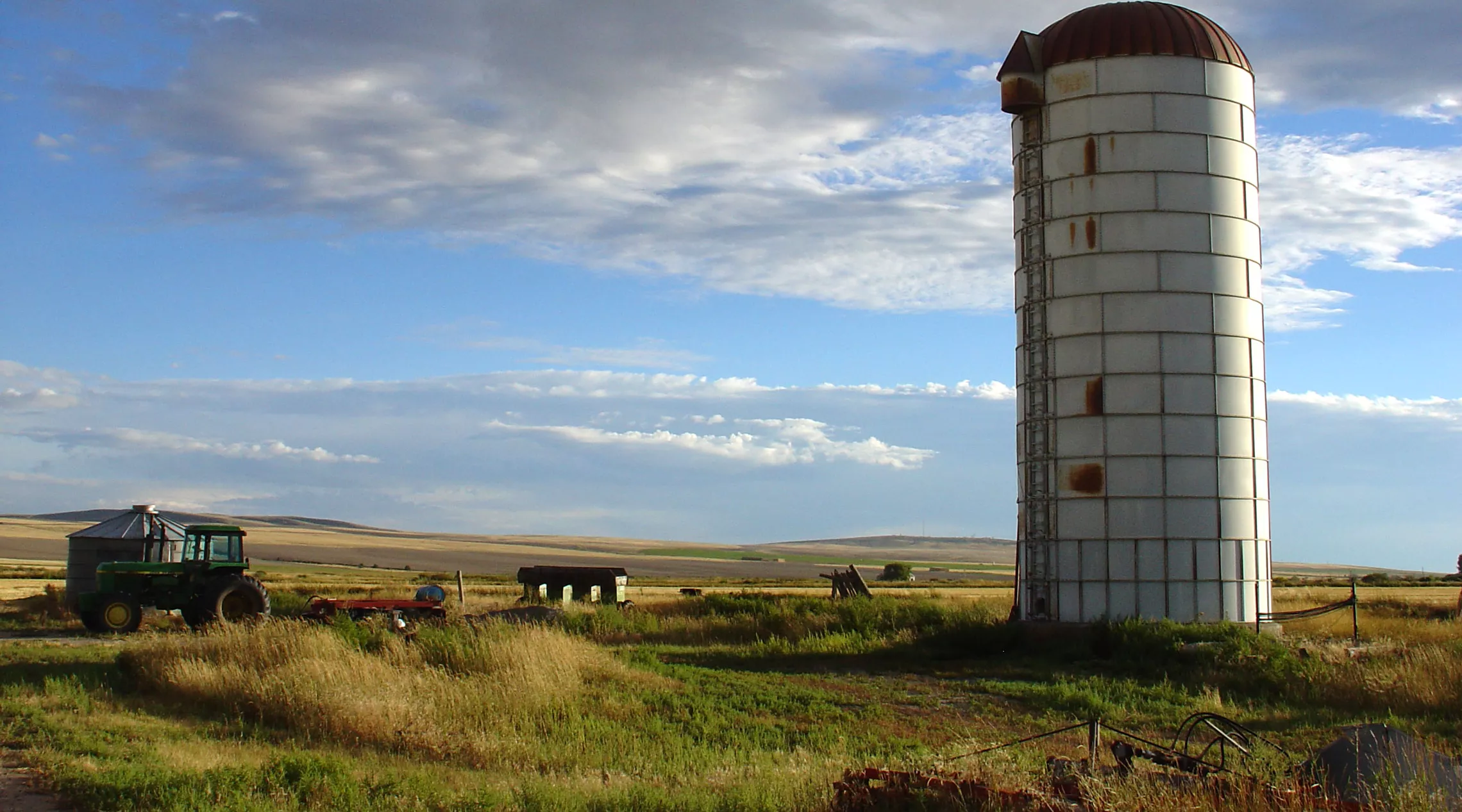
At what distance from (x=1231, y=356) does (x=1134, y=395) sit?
226 centimetres

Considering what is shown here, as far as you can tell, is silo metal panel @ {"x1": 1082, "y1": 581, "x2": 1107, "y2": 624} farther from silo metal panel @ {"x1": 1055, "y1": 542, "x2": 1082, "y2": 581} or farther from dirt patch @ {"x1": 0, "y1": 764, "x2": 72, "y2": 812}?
dirt patch @ {"x1": 0, "y1": 764, "x2": 72, "y2": 812}

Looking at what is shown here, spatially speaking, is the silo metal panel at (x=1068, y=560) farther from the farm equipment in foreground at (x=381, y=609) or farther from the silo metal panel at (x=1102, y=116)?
the farm equipment in foreground at (x=381, y=609)

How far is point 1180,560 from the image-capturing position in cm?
2545

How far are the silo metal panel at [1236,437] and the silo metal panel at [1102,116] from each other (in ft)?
20.3

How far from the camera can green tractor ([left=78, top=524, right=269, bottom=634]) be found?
29641 millimetres

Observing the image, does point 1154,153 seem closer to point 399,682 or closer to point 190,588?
point 399,682

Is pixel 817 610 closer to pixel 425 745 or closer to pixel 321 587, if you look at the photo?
pixel 425 745

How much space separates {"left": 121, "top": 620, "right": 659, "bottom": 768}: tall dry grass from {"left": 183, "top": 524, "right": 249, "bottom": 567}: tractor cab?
1217 cm

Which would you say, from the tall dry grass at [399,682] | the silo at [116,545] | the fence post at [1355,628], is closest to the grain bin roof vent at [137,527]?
the silo at [116,545]

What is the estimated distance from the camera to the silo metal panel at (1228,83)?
1049 inches

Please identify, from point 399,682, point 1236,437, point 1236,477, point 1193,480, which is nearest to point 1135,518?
point 1193,480

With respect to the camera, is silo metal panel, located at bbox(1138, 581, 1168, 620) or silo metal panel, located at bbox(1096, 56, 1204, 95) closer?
silo metal panel, located at bbox(1138, 581, 1168, 620)

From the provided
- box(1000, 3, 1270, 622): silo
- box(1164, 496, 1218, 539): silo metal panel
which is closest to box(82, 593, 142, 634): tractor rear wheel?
box(1000, 3, 1270, 622): silo

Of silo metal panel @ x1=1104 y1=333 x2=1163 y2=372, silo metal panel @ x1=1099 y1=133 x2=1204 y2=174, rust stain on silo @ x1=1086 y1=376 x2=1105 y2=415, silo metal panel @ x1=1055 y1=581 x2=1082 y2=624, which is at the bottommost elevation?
silo metal panel @ x1=1055 y1=581 x2=1082 y2=624
